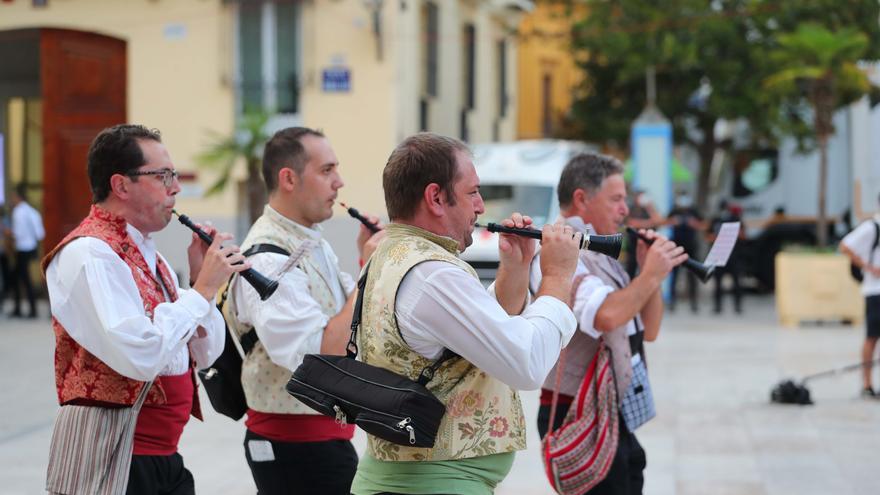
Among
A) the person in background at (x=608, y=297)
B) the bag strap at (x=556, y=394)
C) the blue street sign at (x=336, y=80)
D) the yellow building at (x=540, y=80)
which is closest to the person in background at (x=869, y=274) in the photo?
the person in background at (x=608, y=297)

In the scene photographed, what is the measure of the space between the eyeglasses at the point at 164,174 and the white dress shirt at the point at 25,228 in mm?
14374

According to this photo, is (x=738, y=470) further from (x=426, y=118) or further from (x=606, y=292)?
(x=426, y=118)

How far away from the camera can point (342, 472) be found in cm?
421

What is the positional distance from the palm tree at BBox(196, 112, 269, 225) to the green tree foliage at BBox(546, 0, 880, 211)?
21.3ft

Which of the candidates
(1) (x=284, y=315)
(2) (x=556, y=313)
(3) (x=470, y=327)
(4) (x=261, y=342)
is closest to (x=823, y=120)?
(4) (x=261, y=342)

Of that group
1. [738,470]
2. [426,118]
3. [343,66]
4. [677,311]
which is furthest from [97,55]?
[738,470]

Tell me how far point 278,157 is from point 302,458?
3.60ft

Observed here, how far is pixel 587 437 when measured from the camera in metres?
4.48

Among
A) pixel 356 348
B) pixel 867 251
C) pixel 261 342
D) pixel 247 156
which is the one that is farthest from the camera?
pixel 247 156

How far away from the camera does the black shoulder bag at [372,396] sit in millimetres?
2893

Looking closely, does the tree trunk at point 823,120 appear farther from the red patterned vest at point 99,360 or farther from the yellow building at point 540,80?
the red patterned vest at point 99,360

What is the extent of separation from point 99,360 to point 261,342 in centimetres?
82

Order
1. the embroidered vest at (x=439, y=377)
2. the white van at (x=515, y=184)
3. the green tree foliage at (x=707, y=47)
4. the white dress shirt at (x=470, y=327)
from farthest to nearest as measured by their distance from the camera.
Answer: the green tree foliage at (x=707, y=47)
the white van at (x=515, y=184)
the embroidered vest at (x=439, y=377)
the white dress shirt at (x=470, y=327)

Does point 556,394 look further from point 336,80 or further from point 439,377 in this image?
point 336,80
